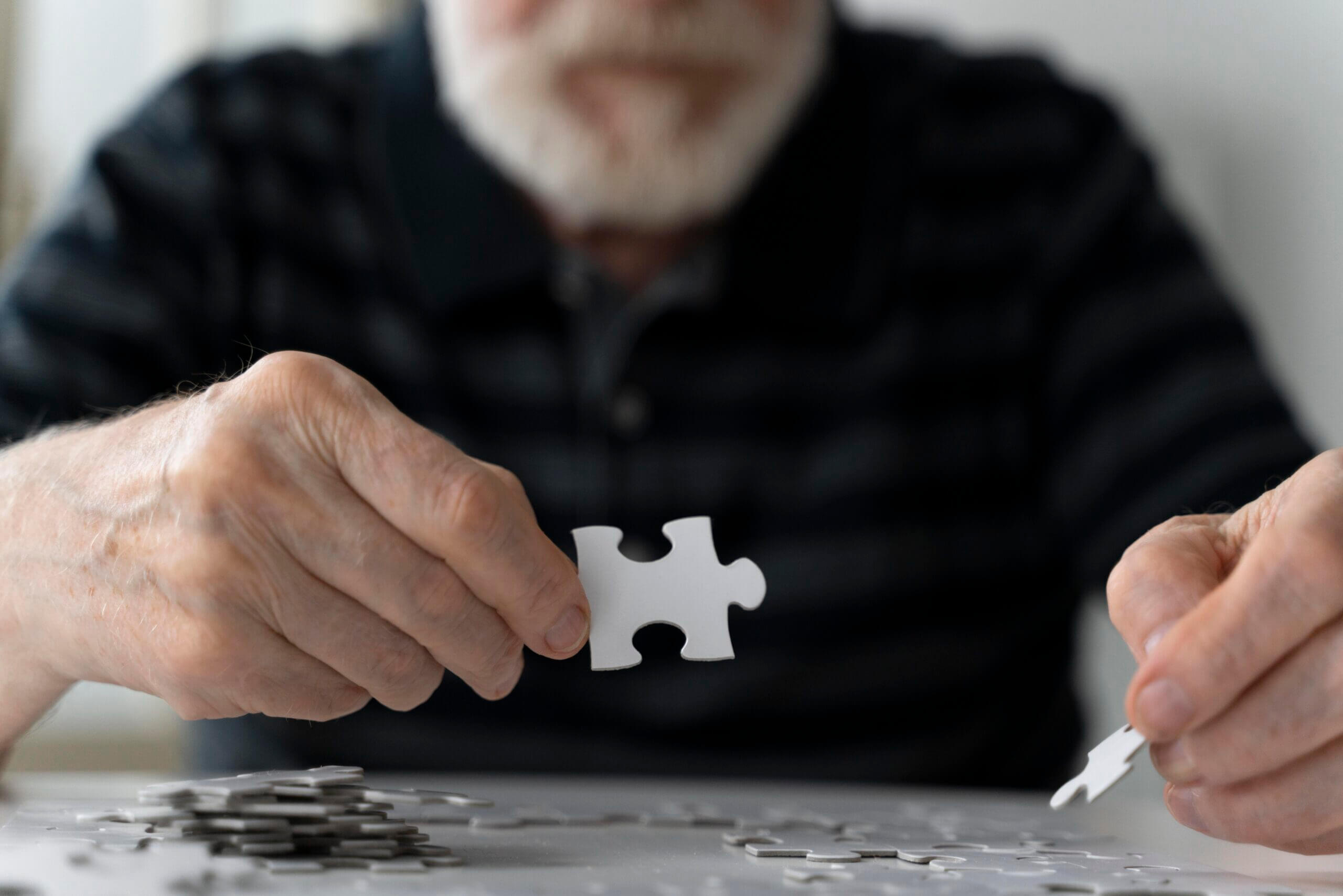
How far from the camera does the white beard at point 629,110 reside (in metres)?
1.74

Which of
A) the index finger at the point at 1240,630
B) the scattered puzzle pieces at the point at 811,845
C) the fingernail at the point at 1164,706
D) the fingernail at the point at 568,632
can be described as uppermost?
the fingernail at the point at 568,632

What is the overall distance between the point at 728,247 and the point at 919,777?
2.98 ft

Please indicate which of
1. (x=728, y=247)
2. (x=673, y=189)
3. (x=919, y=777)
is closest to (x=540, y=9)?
(x=673, y=189)

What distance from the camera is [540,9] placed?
5.77 ft

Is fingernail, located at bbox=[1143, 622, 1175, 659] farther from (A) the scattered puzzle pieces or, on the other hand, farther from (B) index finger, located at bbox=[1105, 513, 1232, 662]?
(A) the scattered puzzle pieces

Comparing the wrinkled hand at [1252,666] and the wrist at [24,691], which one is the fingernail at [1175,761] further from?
the wrist at [24,691]

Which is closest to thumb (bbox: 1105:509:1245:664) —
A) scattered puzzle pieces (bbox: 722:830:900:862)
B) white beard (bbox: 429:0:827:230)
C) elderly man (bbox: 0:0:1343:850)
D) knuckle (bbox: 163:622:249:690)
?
scattered puzzle pieces (bbox: 722:830:900:862)

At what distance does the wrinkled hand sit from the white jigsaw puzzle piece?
2 cm

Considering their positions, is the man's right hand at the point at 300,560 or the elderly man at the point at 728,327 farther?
the elderly man at the point at 728,327

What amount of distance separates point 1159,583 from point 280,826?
2.11ft

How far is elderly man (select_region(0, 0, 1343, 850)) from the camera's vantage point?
1750mm

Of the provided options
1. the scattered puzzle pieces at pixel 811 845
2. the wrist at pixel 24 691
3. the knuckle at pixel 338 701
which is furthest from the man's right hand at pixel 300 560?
the scattered puzzle pieces at pixel 811 845

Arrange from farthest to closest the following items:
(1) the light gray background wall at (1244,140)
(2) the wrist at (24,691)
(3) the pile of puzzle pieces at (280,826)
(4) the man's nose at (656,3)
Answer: (1) the light gray background wall at (1244,140)
(4) the man's nose at (656,3)
(2) the wrist at (24,691)
(3) the pile of puzzle pieces at (280,826)

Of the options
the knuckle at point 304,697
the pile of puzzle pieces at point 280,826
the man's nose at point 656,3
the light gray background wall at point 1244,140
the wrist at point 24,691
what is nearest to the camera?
the pile of puzzle pieces at point 280,826
